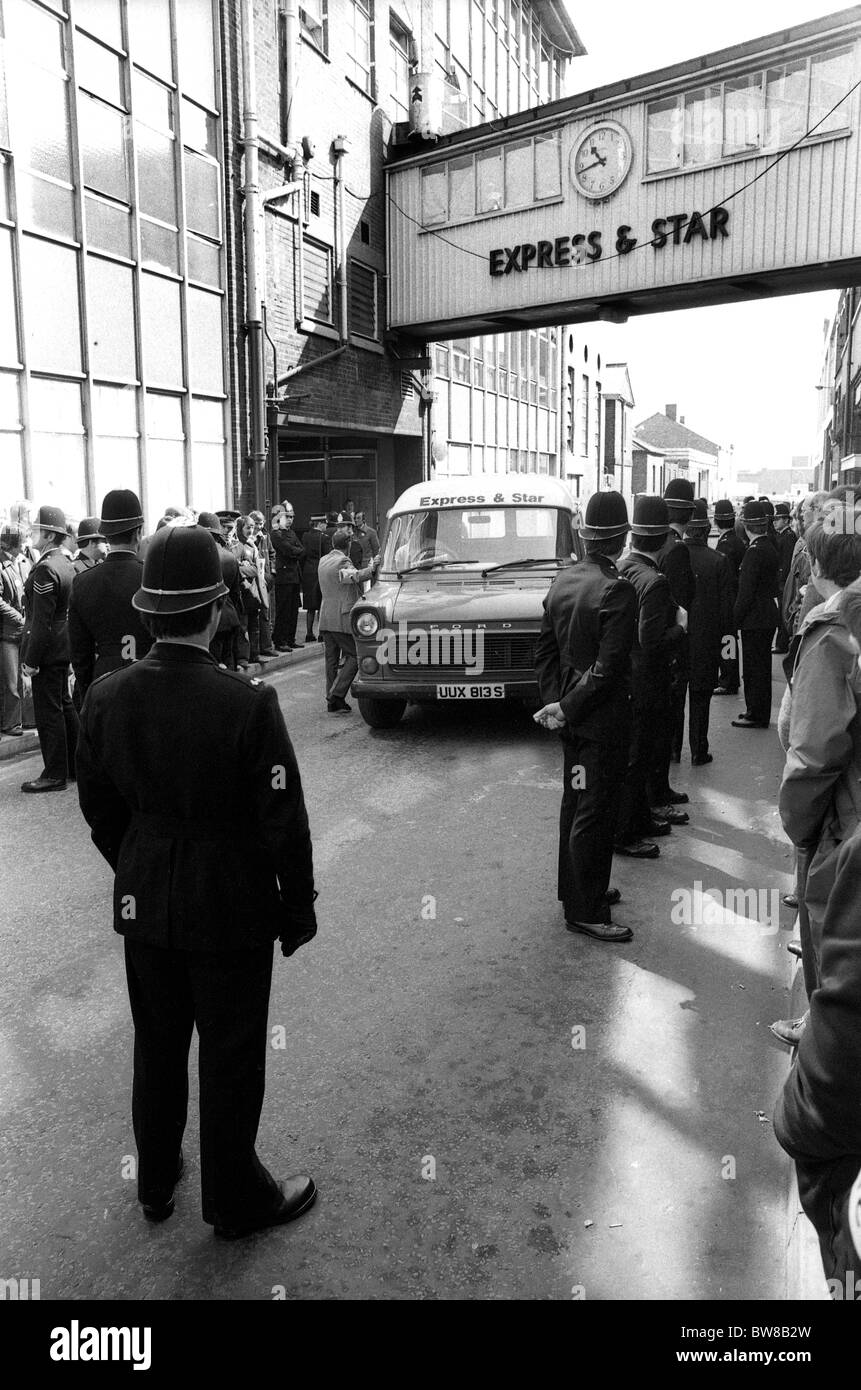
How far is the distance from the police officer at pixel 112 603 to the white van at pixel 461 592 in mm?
2693

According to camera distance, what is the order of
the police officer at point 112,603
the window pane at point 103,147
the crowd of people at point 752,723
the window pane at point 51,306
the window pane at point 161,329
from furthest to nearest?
the window pane at point 161,329
the window pane at point 103,147
the window pane at point 51,306
the police officer at point 112,603
the crowd of people at point 752,723

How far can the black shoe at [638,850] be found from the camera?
19.4 feet

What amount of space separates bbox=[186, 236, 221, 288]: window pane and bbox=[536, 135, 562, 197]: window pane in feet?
20.3

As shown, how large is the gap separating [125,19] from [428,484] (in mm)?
7707

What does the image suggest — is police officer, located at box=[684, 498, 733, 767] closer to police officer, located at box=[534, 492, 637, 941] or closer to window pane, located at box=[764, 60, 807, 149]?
police officer, located at box=[534, 492, 637, 941]

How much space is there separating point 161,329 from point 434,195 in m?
8.11

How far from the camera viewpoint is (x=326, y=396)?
1875cm

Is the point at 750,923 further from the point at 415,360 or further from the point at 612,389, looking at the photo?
the point at 612,389

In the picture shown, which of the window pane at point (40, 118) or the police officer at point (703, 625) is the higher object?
the window pane at point (40, 118)

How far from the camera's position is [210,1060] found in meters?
2.79

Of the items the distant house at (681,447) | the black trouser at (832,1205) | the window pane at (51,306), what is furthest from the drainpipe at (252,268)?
the distant house at (681,447)

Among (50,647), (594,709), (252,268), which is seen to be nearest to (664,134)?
(252,268)

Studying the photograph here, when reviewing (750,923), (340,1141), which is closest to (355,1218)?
(340,1141)

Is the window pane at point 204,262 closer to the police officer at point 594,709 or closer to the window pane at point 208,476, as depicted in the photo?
the window pane at point 208,476
